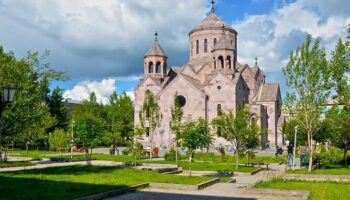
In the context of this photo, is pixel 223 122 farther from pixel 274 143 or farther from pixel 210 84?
pixel 274 143

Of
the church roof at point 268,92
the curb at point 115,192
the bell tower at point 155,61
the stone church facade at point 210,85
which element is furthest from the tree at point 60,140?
the church roof at point 268,92

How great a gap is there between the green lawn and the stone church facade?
1156 inches

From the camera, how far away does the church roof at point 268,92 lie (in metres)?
53.7

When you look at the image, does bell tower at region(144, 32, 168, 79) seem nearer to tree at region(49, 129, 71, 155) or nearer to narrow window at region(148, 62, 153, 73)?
narrow window at region(148, 62, 153, 73)

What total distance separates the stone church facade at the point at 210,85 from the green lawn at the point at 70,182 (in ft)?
96.3

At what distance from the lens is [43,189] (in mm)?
12898

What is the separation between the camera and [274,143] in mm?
52031

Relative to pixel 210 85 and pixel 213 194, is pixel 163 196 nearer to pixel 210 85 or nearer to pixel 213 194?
pixel 213 194

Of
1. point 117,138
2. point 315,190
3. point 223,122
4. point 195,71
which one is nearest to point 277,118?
point 195,71

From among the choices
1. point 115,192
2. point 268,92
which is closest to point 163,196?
point 115,192

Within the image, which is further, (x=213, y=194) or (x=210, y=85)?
(x=210, y=85)

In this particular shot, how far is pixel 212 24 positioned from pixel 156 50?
9.48m

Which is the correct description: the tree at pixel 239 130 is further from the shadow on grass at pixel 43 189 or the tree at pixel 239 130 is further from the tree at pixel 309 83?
the shadow on grass at pixel 43 189

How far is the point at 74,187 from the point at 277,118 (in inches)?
1727
